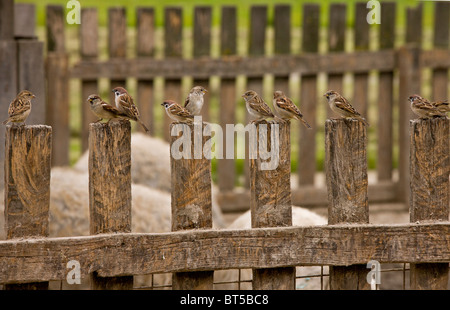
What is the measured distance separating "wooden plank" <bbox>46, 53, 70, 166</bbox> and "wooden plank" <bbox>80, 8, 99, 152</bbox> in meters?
0.22

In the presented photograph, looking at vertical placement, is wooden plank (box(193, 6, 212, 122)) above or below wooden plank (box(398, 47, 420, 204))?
above

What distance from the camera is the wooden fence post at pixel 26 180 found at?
3957mm

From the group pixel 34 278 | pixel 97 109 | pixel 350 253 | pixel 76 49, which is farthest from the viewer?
pixel 76 49

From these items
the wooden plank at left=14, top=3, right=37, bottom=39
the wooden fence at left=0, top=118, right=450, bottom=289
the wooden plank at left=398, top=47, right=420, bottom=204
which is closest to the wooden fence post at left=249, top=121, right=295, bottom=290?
the wooden fence at left=0, top=118, right=450, bottom=289

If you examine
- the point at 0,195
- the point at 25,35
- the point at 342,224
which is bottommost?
the point at 342,224

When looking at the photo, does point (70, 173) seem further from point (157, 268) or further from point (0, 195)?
point (157, 268)

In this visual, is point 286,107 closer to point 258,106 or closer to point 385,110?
point 258,106

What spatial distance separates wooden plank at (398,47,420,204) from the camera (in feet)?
32.4

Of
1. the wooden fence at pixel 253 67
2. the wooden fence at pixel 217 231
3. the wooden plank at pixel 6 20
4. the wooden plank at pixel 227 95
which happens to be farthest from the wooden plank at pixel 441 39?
the wooden fence at pixel 217 231

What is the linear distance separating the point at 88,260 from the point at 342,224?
50.1 inches

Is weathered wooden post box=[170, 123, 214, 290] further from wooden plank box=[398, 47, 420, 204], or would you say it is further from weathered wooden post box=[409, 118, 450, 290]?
wooden plank box=[398, 47, 420, 204]

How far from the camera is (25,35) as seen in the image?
23.4 feet

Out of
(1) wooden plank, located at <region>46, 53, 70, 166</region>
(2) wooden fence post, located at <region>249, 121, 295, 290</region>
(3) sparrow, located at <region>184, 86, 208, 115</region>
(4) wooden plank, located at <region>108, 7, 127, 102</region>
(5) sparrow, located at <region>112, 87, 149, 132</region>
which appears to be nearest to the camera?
(2) wooden fence post, located at <region>249, 121, 295, 290</region>
